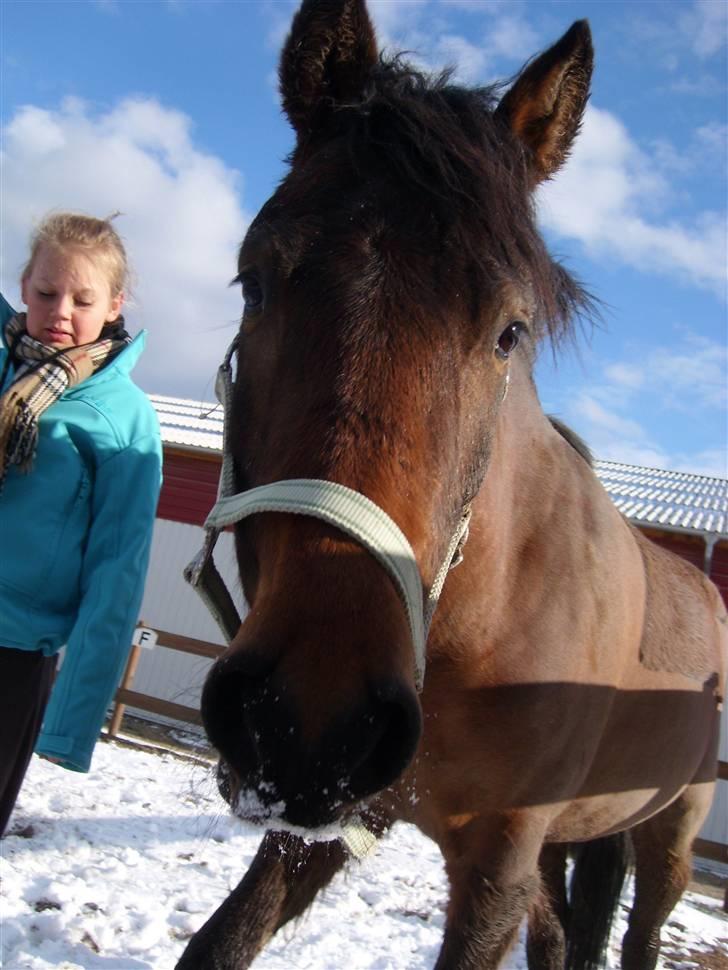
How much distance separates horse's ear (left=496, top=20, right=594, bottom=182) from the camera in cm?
208

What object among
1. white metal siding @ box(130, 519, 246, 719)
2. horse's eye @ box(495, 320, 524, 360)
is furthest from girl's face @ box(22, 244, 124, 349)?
white metal siding @ box(130, 519, 246, 719)

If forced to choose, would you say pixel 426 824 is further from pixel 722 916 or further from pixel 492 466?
pixel 722 916

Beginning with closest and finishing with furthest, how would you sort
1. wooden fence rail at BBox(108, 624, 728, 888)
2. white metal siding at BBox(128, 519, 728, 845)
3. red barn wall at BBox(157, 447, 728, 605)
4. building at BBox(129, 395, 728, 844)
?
wooden fence rail at BBox(108, 624, 728, 888) < building at BBox(129, 395, 728, 844) < white metal siding at BBox(128, 519, 728, 845) < red barn wall at BBox(157, 447, 728, 605)

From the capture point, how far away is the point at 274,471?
1405mm

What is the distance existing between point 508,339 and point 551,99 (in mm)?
844

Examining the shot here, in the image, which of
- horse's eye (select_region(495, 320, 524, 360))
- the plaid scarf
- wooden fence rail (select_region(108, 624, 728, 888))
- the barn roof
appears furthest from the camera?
the barn roof

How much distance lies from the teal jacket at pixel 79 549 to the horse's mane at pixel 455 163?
982mm

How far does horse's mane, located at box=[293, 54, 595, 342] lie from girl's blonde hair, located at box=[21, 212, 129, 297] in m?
0.69

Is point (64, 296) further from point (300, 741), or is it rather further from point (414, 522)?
point (300, 741)

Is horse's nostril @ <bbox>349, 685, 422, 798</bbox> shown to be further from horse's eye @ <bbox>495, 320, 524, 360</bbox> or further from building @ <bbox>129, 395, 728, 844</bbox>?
building @ <bbox>129, 395, 728, 844</bbox>

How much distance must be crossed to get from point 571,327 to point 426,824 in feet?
5.06

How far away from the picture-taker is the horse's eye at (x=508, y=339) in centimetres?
175

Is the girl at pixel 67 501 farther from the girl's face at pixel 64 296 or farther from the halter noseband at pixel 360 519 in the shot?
the halter noseband at pixel 360 519

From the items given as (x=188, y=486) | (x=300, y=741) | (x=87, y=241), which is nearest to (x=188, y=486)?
(x=188, y=486)
